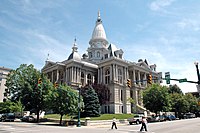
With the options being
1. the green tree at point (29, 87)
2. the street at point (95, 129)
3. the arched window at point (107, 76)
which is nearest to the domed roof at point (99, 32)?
the arched window at point (107, 76)

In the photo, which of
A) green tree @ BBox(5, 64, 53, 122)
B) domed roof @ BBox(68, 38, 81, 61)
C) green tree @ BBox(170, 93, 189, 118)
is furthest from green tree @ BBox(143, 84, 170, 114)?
domed roof @ BBox(68, 38, 81, 61)

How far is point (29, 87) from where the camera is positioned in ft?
141

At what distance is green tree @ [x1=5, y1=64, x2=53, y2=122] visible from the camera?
42.6 meters

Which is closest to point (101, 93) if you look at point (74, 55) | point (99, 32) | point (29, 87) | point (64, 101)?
point (29, 87)

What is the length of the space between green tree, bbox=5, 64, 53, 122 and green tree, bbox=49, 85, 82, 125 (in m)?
7.17

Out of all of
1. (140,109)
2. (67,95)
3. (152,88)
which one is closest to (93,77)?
(140,109)

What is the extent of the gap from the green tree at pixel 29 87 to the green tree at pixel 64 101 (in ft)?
23.5

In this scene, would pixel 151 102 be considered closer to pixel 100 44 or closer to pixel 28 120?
pixel 28 120

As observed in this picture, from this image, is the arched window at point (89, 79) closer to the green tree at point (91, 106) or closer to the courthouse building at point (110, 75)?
the courthouse building at point (110, 75)

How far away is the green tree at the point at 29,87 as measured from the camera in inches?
1677

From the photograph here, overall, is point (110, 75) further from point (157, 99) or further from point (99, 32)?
point (99, 32)

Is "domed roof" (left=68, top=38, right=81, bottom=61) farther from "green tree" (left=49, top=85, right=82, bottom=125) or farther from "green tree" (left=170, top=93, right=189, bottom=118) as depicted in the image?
"green tree" (left=49, top=85, right=82, bottom=125)

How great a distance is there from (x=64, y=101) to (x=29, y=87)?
47.2 ft

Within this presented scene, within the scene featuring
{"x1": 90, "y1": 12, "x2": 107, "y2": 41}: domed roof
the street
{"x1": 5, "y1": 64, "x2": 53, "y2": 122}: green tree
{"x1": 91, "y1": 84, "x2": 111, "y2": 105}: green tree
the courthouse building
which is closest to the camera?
the street
